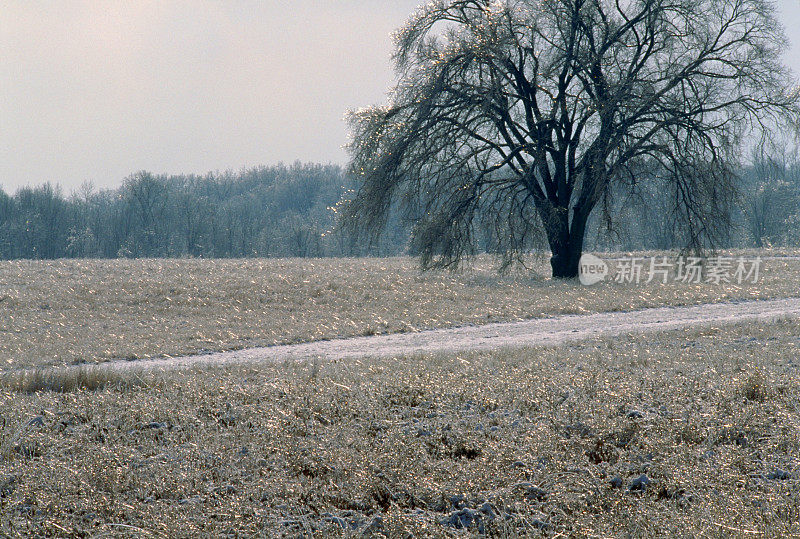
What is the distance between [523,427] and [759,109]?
21.8 meters

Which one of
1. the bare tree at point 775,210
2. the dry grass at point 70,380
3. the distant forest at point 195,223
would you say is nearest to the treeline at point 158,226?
the distant forest at point 195,223

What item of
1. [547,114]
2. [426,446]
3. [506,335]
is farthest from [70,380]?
[547,114]

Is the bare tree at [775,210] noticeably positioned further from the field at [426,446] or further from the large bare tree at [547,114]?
the field at [426,446]

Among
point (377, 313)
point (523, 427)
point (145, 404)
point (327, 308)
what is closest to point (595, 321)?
point (377, 313)

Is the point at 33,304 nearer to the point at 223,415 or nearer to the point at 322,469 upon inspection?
the point at 223,415

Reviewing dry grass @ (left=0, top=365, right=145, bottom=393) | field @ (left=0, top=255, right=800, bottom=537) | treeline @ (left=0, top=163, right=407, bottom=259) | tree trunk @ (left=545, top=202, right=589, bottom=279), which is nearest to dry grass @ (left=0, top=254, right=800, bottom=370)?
tree trunk @ (left=545, top=202, right=589, bottom=279)

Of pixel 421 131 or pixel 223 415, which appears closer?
pixel 223 415

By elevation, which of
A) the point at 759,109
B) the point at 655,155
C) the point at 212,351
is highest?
the point at 759,109

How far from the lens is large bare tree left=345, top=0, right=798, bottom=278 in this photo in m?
20.4

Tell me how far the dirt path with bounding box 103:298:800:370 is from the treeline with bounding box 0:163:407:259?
1915 inches

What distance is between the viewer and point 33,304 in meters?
18.0

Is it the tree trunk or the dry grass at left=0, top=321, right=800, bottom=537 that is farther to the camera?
the tree trunk

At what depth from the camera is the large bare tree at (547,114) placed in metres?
20.4

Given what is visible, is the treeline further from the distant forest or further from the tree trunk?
the tree trunk
